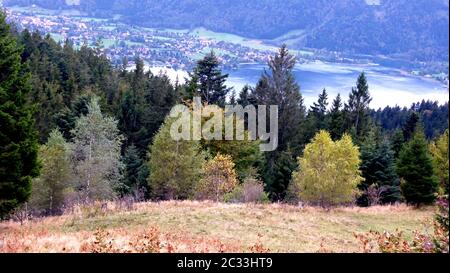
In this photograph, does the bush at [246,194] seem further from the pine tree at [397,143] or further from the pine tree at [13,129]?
the pine tree at [397,143]

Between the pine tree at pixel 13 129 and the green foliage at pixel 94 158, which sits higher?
the pine tree at pixel 13 129

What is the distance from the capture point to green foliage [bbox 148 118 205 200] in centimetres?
3069

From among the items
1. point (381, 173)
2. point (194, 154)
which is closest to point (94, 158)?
point (194, 154)

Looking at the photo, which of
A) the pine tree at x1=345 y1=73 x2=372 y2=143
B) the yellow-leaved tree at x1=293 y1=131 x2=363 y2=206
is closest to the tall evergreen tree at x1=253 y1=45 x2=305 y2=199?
the pine tree at x1=345 y1=73 x2=372 y2=143

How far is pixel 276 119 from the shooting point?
54594mm

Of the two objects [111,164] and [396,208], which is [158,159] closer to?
[111,164]

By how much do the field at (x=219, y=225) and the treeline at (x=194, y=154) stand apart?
107 inches

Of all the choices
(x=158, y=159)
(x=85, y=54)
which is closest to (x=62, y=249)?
(x=158, y=159)

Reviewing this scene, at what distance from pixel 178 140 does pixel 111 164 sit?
511 centimetres

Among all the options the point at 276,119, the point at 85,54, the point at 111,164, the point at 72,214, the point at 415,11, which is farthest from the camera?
the point at 415,11

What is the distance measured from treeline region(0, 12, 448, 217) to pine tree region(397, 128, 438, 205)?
0.07 meters

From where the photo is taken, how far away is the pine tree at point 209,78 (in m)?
54.8

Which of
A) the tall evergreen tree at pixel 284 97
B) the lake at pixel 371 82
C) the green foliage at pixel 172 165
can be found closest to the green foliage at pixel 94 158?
the green foliage at pixel 172 165
